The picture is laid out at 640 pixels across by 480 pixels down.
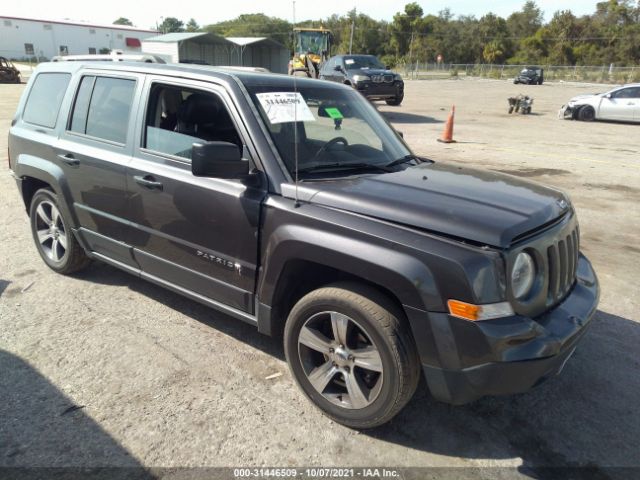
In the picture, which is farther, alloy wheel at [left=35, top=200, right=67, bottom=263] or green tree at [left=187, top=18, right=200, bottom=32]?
green tree at [left=187, top=18, right=200, bottom=32]

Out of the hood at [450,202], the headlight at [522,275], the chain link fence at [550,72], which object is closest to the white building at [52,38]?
the chain link fence at [550,72]

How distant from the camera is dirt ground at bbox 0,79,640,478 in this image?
2611 millimetres

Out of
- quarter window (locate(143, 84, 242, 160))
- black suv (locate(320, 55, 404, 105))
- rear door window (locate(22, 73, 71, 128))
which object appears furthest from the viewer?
black suv (locate(320, 55, 404, 105))

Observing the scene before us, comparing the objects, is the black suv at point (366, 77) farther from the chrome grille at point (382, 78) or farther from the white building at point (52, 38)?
the white building at point (52, 38)

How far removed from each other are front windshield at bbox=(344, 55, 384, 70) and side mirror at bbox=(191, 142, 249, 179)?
50.5 ft

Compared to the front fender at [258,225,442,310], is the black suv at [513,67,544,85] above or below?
above

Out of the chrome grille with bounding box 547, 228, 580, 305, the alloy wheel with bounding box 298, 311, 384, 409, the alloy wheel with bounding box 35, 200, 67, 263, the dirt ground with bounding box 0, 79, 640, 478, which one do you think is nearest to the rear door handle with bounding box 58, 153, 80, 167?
the alloy wheel with bounding box 35, 200, 67, 263

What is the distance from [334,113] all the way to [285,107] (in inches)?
22.5

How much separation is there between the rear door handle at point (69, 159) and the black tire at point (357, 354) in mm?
2349

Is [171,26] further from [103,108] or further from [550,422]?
[550,422]

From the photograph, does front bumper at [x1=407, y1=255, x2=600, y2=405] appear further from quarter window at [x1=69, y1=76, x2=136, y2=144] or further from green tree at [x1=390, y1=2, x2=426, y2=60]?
green tree at [x1=390, y1=2, x2=426, y2=60]

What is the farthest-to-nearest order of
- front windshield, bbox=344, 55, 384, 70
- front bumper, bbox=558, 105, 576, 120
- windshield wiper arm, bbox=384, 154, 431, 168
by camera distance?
front bumper, bbox=558, 105, 576, 120
front windshield, bbox=344, 55, 384, 70
windshield wiper arm, bbox=384, 154, 431, 168

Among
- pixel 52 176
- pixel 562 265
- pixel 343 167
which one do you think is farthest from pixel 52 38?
pixel 562 265

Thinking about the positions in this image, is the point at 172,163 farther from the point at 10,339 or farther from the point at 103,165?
the point at 10,339
